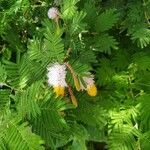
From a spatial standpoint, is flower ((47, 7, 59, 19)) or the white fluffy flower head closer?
the white fluffy flower head

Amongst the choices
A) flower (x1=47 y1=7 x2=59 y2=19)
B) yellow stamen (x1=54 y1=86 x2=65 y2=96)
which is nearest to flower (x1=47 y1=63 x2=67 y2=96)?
yellow stamen (x1=54 y1=86 x2=65 y2=96)

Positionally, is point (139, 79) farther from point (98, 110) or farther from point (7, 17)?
point (7, 17)

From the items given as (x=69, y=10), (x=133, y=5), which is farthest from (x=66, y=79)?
(x=133, y=5)

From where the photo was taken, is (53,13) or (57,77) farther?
(53,13)

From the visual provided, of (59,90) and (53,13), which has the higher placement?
(53,13)

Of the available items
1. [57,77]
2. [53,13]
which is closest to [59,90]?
[57,77]

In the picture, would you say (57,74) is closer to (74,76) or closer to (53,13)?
(74,76)

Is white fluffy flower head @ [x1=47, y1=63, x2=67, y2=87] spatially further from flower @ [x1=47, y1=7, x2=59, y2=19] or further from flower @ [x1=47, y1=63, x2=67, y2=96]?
flower @ [x1=47, y1=7, x2=59, y2=19]

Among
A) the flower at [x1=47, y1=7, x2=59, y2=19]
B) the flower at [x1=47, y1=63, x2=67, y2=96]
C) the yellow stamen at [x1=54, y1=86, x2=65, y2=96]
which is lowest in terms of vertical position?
the yellow stamen at [x1=54, y1=86, x2=65, y2=96]
